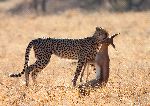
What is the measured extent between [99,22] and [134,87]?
55.2 feet

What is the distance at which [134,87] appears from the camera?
8805mm

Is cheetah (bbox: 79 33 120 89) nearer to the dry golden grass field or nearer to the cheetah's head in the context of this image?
the dry golden grass field

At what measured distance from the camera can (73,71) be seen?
37.2 feet

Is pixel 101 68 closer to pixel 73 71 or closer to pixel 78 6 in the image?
pixel 73 71

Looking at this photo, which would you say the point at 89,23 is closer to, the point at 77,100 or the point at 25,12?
the point at 25,12

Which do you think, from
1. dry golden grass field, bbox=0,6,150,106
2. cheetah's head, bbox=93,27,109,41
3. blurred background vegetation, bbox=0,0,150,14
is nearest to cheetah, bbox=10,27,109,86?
cheetah's head, bbox=93,27,109,41

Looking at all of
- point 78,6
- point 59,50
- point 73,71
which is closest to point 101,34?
point 59,50

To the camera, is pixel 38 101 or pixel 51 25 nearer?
pixel 38 101

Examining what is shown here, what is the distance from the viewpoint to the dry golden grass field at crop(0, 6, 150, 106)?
8039 mm

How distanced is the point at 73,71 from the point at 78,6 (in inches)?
985

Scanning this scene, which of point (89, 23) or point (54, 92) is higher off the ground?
point (54, 92)

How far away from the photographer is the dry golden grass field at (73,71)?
804 cm

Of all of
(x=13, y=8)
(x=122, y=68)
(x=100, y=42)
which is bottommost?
(x=13, y=8)

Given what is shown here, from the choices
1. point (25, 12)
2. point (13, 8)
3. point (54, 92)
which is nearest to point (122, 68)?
point (54, 92)
